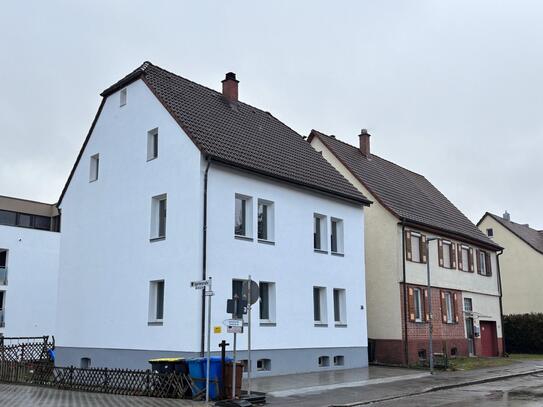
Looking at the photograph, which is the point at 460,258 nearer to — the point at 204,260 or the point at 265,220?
the point at 265,220

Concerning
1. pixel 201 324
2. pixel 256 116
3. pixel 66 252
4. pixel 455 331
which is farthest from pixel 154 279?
pixel 455 331

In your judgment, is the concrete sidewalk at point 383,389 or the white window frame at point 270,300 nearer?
the concrete sidewalk at point 383,389

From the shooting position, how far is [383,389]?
17.9 m

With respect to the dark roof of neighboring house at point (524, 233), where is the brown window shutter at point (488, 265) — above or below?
below

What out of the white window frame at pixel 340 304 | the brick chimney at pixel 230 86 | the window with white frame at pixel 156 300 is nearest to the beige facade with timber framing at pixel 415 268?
the white window frame at pixel 340 304

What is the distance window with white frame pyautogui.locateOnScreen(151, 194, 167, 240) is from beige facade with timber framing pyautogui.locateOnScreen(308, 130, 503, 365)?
10470 mm

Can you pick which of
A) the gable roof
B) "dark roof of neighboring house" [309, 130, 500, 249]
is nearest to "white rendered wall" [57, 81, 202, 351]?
the gable roof

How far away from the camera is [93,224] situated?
23.9 meters

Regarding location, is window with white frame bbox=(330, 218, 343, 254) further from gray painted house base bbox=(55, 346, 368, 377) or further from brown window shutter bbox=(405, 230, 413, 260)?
brown window shutter bbox=(405, 230, 413, 260)

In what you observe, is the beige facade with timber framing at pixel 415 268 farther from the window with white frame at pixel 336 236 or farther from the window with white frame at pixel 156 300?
the window with white frame at pixel 156 300

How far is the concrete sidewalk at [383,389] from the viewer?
15.3 m

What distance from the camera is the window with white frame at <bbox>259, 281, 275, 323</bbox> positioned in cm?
2136

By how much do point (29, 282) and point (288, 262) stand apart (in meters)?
21.6

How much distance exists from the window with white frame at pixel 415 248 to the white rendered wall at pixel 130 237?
12893 mm
